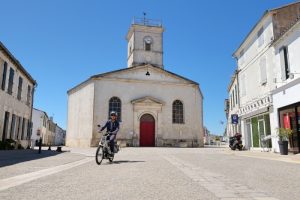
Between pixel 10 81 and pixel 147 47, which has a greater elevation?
pixel 147 47

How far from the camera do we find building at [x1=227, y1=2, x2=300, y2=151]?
Answer: 16.4 meters

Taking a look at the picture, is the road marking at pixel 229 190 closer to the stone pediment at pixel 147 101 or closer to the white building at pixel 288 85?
the white building at pixel 288 85

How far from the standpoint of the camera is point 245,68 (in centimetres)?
2155

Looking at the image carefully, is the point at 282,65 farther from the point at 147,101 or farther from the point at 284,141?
the point at 147,101

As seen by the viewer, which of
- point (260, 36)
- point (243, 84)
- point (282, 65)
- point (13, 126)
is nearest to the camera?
point (282, 65)

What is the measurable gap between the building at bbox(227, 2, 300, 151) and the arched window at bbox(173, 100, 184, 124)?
1017 centimetres

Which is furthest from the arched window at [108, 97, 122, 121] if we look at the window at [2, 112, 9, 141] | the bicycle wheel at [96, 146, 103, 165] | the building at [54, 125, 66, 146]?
the building at [54, 125, 66, 146]

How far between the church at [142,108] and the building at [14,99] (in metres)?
6.81

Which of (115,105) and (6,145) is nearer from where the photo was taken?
(6,145)

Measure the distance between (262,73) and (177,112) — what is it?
1511cm

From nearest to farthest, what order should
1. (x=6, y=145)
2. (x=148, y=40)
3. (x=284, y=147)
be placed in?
(x=284, y=147), (x=6, y=145), (x=148, y=40)

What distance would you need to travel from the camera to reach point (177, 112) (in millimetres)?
32312

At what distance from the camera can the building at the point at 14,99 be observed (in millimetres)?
17109

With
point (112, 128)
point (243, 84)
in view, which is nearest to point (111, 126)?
point (112, 128)
